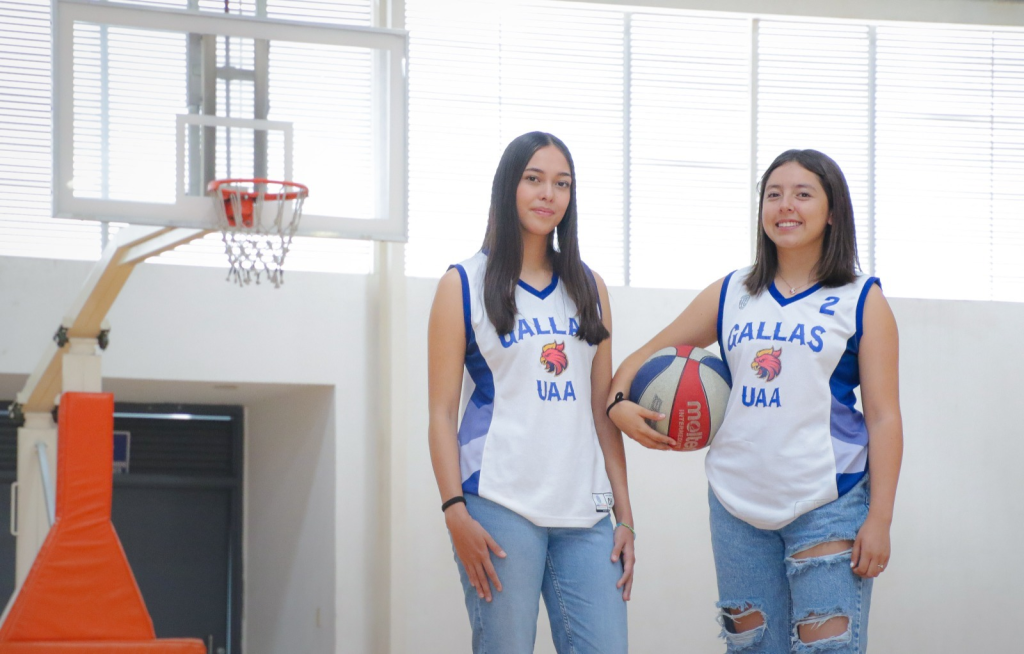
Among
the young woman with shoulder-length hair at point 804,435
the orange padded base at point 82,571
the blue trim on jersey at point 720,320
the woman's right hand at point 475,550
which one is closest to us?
the woman's right hand at point 475,550

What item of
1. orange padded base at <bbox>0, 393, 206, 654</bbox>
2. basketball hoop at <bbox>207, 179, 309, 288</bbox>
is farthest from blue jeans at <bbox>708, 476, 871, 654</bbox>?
orange padded base at <bbox>0, 393, 206, 654</bbox>

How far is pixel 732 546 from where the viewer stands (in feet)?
8.78

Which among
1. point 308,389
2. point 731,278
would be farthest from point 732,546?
point 308,389

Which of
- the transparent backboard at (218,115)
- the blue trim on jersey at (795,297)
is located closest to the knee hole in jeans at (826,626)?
the blue trim on jersey at (795,297)

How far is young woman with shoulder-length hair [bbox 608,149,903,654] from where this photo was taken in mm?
2557

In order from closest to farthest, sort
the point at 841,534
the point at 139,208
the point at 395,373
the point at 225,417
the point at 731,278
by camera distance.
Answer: the point at 841,534, the point at 731,278, the point at 139,208, the point at 395,373, the point at 225,417

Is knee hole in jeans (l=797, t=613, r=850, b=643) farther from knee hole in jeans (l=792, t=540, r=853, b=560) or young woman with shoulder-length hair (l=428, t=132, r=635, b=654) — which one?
young woman with shoulder-length hair (l=428, t=132, r=635, b=654)

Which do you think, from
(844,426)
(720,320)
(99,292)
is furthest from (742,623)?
(99,292)

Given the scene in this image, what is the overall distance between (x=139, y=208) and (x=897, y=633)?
4.55 metres

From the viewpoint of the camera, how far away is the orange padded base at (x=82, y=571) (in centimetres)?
405

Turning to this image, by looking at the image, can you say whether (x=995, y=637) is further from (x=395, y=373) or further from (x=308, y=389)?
(x=308, y=389)

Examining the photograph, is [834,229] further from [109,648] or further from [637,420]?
[109,648]

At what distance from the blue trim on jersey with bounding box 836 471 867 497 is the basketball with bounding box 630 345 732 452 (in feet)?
1.01

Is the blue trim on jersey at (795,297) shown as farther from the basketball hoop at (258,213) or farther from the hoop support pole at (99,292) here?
the hoop support pole at (99,292)
